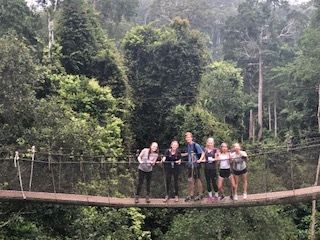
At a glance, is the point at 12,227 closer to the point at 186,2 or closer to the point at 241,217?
the point at 241,217

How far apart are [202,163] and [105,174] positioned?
2179 millimetres

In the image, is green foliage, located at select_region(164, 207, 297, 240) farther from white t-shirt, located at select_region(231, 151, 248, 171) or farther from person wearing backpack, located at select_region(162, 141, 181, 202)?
white t-shirt, located at select_region(231, 151, 248, 171)

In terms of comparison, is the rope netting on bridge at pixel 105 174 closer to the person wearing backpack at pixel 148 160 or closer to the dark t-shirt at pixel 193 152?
the person wearing backpack at pixel 148 160

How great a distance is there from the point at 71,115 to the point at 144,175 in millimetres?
4636

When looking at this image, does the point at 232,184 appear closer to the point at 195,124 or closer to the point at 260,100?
the point at 195,124

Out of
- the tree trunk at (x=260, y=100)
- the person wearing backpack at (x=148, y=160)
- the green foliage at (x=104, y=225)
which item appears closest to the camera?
the person wearing backpack at (x=148, y=160)

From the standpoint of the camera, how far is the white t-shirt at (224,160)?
575 centimetres

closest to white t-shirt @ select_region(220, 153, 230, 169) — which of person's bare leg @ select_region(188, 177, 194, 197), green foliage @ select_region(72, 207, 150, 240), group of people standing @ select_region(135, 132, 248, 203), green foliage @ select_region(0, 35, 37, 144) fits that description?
group of people standing @ select_region(135, 132, 248, 203)

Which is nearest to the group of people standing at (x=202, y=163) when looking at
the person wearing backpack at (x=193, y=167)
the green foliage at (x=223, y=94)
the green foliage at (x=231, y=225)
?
the person wearing backpack at (x=193, y=167)

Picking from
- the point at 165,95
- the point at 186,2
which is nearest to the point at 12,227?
the point at 165,95

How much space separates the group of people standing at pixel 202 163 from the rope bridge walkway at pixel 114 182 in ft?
0.46

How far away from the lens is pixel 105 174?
7.62 m

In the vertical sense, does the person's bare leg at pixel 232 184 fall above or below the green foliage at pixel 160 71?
below

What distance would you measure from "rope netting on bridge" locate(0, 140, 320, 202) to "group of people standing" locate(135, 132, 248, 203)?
0.12 meters
